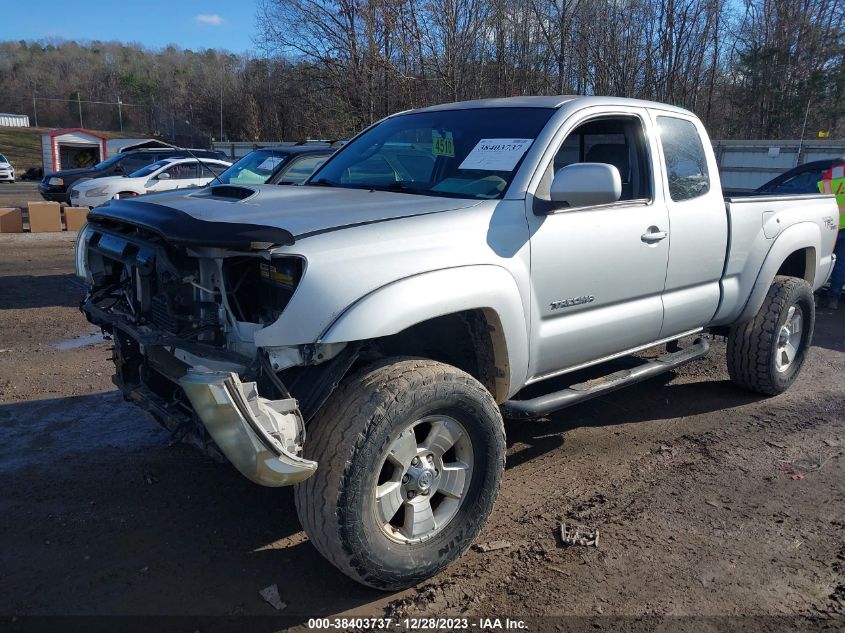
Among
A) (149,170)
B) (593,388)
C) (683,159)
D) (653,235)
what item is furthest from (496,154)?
(149,170)

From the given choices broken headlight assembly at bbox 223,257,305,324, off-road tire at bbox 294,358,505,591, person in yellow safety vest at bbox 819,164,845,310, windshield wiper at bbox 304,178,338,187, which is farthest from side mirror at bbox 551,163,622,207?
person in yellow safety vest at bbox 819,164,845,310

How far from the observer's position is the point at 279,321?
8.59ft

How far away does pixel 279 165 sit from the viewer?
968cm

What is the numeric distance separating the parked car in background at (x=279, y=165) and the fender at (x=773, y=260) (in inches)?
235

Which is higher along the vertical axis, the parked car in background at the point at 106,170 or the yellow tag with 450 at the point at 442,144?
the parked car in background at the point at 106,170

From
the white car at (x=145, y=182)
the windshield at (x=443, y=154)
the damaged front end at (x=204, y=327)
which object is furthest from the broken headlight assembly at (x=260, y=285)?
the white car at (x=145, y=182)

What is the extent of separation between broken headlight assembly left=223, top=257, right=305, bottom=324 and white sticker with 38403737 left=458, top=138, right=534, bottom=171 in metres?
1.34

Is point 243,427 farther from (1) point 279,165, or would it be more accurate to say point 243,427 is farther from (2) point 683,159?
(1) point 279,165

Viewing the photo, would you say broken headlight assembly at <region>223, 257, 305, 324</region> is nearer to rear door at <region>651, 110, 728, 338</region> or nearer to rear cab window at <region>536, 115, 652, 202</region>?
rear cab window at <region>536, 115, 652, 202</region>

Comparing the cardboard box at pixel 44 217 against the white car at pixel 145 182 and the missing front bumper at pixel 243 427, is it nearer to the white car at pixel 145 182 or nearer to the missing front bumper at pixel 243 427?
the white car at pixel 145 182

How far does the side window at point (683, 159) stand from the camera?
14.2ft

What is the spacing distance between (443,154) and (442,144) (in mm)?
99

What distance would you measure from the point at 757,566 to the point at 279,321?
8.01 feet

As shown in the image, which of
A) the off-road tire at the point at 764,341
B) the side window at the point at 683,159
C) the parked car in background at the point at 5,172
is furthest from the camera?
the parked car in background at the point at 5,172
